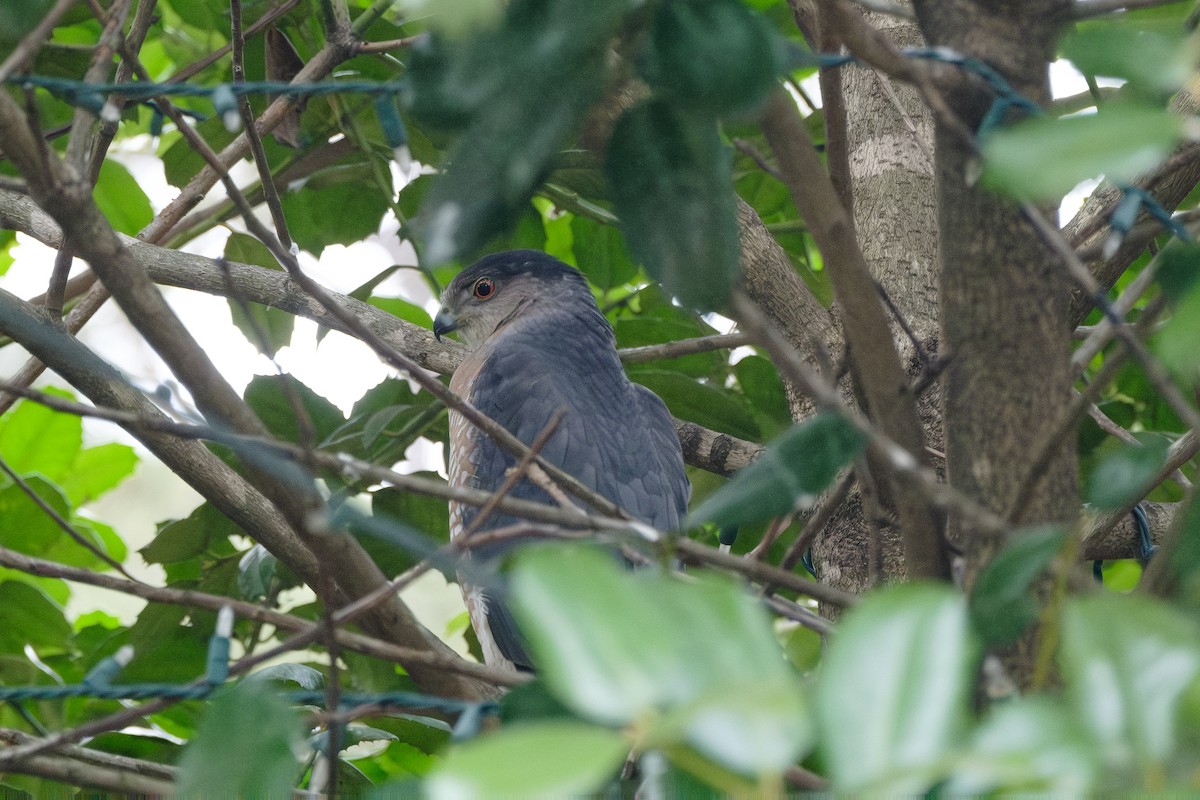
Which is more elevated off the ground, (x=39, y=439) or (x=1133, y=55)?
(x=39, y=439)

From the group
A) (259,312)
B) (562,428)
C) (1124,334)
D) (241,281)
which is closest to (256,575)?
(241,281)

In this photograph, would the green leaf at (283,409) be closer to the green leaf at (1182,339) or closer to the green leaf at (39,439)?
the green leaf at (39,439)

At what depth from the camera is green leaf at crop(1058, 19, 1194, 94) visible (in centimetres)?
77

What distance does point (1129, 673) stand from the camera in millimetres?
654

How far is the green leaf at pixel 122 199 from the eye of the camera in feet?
10.0

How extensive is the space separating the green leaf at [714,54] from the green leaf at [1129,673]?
1.50 feet

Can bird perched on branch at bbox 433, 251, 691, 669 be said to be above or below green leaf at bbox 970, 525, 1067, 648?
above

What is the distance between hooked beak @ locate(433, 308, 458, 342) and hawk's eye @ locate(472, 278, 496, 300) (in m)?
0.12

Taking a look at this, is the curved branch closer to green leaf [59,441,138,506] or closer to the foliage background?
the foliage background

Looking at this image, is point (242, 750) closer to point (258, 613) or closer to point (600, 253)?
point (258, 613)

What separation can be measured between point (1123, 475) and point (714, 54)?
536mm

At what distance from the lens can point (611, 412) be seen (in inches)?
127

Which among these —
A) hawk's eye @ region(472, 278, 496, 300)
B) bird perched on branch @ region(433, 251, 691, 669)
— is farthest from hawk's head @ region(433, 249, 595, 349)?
bird perched on branch @ region(433, 251, 691, 669)

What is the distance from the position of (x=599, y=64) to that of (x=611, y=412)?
2.35 metres
